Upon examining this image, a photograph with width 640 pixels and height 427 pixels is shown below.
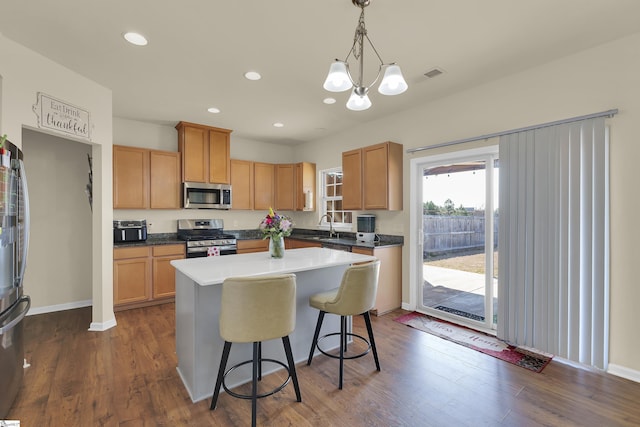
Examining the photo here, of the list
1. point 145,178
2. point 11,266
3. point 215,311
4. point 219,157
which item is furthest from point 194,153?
point 215,311

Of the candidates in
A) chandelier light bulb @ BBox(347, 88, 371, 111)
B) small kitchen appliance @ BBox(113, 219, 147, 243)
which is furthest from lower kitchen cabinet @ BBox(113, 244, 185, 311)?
chandelier light bulb @ BBox(347, 88, 371, 111)

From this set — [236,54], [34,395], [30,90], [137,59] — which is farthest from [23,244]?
[236,54]

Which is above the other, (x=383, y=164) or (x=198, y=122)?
(x=198, y=122)

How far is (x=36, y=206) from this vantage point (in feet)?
12.1

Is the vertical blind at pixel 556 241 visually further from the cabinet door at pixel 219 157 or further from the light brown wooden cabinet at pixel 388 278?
the cabinet door at pixel 219 157

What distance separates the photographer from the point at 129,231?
4.22 metres

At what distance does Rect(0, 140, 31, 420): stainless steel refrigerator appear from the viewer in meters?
1.78

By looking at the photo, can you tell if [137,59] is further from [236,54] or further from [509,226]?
[509,226]

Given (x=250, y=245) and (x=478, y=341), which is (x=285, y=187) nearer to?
(x=250, y=245)

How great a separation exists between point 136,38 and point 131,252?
2714 millimetres

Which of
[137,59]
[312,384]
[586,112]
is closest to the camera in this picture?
[312,384]

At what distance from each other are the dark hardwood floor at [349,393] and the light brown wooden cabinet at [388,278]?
34.7 inches

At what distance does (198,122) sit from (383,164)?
2.88 metres

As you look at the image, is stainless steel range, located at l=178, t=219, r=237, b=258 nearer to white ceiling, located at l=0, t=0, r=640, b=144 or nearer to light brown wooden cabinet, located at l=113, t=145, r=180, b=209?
light brown wooden cabinet, located at l=113, t=145, r=180, b=209
